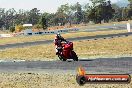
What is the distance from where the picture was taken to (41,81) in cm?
1446

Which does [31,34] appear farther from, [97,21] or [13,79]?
[97,21]

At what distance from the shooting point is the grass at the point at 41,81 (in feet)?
42.5

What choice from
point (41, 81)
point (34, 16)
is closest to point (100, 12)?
point (34, 16)

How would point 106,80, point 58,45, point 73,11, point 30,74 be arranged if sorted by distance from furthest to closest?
point 73,11 < point 58,45 < point 30,74 < point 106,80

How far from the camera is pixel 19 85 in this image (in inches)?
548

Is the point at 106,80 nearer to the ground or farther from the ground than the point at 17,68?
farther from the ground

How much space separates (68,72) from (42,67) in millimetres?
2928

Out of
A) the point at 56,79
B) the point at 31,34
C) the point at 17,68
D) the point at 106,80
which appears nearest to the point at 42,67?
the point at 17,68

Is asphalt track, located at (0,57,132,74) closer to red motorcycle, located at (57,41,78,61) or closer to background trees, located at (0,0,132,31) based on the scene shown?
red motorcycle, located at (57,41,78,61)

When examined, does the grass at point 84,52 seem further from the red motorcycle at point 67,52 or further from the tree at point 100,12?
the tree at point 100,12

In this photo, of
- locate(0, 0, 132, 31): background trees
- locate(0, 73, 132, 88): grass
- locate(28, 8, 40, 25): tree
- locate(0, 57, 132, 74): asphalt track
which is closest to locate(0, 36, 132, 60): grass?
locate(0, 57, 132, 74): asphalt track

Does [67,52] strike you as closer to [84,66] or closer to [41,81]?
[84,66]

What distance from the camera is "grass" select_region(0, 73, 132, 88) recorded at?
42.5 ft

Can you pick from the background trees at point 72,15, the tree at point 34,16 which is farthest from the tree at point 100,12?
the tree at point 34,16
